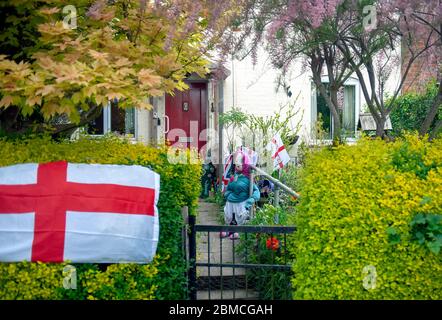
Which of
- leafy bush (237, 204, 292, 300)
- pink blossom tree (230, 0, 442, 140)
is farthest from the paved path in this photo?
pink blossom tree (230, 0, 442, 140)

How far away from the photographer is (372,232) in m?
3.53

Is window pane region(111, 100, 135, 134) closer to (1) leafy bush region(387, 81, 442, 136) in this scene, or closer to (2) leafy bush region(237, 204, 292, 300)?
(2) leafy bush region(237, 204, 292, 300)

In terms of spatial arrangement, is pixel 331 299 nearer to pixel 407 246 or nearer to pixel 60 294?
pixel 407 246

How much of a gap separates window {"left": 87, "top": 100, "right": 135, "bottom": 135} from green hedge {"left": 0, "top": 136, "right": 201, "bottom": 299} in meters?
5.71

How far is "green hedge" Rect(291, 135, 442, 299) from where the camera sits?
3.45m

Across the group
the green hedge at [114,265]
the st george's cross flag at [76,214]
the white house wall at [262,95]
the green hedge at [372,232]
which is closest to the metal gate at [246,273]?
the green hedge at [114,265]

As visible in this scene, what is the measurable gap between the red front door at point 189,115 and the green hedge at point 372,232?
24.9ft

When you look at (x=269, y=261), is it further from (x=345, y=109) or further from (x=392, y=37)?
(x=345, y=109)

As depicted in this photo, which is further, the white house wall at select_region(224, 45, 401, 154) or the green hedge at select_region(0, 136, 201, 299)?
the white house wall at select_region(224, 45, 401, 154)

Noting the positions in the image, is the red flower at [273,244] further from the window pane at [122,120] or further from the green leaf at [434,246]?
the window pane at [122,120]

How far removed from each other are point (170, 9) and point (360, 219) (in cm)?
230

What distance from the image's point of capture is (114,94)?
3400 millimetres

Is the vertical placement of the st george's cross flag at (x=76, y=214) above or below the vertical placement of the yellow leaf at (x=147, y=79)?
below

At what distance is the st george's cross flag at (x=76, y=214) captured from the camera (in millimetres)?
3930
